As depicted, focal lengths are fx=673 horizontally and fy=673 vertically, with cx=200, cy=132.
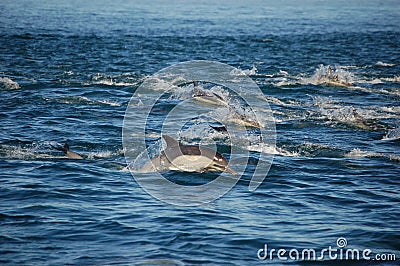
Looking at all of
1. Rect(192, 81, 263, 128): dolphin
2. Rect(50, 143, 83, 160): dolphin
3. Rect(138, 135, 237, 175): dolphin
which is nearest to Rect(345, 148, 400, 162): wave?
Rect(138, 135, 237, 175): dolphin

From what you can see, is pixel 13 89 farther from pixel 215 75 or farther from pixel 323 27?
pixel 323 27

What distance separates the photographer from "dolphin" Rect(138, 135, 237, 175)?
42.9 ft

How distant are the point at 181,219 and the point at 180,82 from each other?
48.6 ft

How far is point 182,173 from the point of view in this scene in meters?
13.2

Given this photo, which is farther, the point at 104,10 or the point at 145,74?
the point at 104,10

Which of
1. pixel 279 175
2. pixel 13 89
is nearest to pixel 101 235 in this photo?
pixel 279 175

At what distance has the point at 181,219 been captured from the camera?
35.3 ft

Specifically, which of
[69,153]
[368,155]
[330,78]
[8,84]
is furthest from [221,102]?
[69,153]

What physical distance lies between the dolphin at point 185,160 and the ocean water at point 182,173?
0.75 ft

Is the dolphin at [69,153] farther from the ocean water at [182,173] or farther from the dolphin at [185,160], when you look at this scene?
the dolphin at [185,160]

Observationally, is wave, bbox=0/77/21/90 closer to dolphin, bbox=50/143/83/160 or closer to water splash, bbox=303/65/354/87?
dolphin, bbox=50/143/83/160

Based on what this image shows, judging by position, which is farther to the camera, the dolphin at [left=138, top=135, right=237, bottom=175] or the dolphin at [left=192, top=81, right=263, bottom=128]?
the dolphin at [left=192, top=81, right=263, bottom=128]

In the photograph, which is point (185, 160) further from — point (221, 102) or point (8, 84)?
point (8, 84)

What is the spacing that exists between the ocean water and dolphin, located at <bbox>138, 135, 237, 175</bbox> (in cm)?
23
